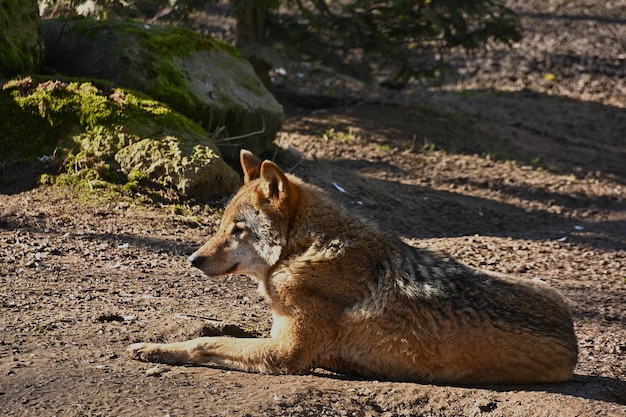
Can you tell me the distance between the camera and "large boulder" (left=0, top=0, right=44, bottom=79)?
9.92 meters

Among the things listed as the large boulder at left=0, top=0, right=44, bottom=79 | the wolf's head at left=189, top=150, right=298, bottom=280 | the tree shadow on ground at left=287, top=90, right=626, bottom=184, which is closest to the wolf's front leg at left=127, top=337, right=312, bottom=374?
the wolf's head at left=189, top=150, right=298, bottom=280

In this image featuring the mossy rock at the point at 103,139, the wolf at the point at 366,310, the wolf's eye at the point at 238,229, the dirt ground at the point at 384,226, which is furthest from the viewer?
the mossy rock at the point at 103,139

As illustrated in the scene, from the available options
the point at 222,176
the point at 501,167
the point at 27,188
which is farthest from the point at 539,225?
the point at 27,188

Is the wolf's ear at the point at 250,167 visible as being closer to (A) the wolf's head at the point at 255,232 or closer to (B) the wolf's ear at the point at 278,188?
(A) the wolf's head at the point at 255,232

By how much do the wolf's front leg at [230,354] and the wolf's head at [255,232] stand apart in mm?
507

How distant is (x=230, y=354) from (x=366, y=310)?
3.08ft

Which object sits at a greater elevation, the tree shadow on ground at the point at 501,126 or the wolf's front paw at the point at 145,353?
the wolf's front paw at the point at 145,353

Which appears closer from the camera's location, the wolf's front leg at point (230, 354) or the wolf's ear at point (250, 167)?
the wolf's front leg at point (230, 354)

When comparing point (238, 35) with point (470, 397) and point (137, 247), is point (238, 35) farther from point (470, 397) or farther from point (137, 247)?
point (470, 397)

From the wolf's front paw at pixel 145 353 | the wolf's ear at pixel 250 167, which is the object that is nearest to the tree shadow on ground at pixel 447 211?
the wolf's ear at pixel 250 167

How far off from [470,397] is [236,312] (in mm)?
2316

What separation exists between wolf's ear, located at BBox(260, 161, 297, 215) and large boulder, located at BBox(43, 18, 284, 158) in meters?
4.74

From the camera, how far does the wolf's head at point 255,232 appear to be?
5809 mm

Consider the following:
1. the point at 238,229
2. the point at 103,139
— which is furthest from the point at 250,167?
the point at 103,139
